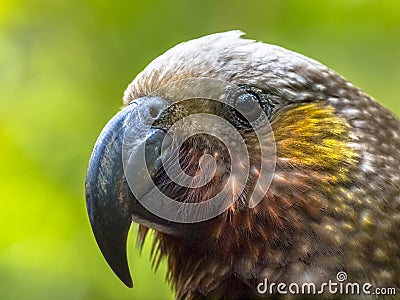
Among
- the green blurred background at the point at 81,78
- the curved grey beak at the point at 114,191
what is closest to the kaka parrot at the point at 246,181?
the curved grey beak at the point at 114,191

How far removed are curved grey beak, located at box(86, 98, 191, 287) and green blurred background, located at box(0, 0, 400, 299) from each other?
48.1 inches

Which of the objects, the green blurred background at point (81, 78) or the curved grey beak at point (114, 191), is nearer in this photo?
the curved grey beak at point (114, 191)

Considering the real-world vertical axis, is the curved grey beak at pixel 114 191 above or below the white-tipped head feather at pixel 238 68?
below

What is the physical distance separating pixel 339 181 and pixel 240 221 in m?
0.26

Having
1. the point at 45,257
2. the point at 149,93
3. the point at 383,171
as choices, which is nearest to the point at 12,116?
the point at 45,257

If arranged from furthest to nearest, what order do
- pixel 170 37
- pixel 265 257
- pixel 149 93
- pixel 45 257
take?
pixel 170 37, pixel 45 257, pixel 149 93, pixel 265 257

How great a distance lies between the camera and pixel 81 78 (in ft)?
10.6

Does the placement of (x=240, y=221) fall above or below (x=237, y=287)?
above

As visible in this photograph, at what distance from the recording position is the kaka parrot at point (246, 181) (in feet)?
5.49

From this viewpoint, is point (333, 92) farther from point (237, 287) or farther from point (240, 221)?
point (237, 287)

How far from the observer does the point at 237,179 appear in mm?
1705

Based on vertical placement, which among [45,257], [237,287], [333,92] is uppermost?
[333,92]

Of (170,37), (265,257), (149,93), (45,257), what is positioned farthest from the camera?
(170,37)

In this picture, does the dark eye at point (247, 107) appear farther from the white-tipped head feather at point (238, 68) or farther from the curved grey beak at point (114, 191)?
the curved grey beak at point (114, 191)
